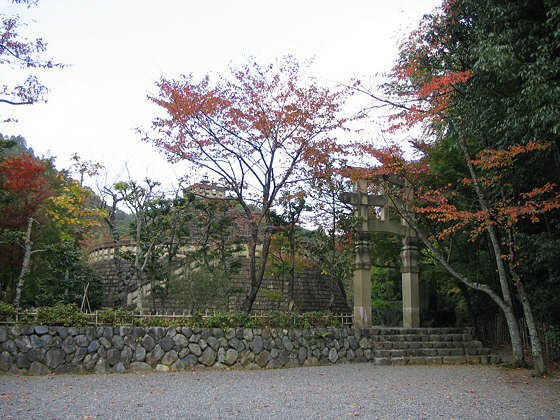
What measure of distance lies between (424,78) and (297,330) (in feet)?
21.0

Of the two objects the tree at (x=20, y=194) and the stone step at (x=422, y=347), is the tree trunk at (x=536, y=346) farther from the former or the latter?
the tree at (x=20, y=194)

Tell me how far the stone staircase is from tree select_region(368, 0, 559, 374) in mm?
1528

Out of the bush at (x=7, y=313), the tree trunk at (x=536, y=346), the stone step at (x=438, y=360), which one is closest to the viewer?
the tree trunk at (x=536, y=346)

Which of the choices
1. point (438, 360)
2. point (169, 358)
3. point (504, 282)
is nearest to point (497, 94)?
point (504, 282)

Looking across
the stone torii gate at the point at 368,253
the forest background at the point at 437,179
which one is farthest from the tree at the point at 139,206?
the stone torii gate at the point at 368,253

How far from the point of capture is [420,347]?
37.7 feet

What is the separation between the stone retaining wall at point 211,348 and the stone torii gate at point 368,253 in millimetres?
596

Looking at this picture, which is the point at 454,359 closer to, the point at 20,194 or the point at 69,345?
the point at 69,345

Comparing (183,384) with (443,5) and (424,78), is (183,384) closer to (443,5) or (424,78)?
(424,78)

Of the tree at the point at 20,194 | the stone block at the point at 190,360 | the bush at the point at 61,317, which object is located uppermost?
the tree at the point at 20,194

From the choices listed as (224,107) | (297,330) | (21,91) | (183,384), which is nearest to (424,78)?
(224,107)

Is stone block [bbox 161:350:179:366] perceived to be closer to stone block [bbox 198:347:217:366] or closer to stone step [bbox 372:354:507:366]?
stone block [bbox 198:347:217:366]

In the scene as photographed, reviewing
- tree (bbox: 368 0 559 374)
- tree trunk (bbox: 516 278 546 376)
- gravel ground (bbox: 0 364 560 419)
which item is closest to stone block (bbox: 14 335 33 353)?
gravel ground (bbox: 0 364 560 419)

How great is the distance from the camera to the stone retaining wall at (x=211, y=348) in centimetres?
886
